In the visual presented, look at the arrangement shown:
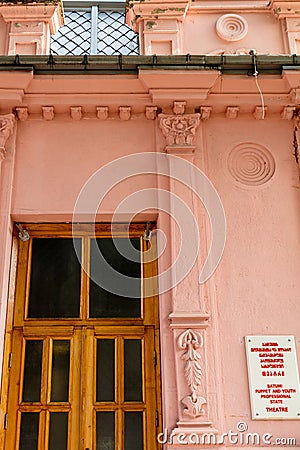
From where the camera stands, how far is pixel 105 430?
6031mm

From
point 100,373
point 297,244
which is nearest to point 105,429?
point 100,373

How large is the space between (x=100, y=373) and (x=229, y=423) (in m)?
1.39

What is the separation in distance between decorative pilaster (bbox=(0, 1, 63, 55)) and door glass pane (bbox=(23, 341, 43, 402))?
3.59m

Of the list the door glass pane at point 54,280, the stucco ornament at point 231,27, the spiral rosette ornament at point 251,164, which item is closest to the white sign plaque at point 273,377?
the spiral rosette ornament at point 251,164

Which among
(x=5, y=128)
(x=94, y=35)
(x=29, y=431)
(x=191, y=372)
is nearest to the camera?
(x=191, y=372)

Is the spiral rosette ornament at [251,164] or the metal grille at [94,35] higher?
the metal grille at [94,35]

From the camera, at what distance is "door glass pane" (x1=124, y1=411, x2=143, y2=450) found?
5988 millimetres

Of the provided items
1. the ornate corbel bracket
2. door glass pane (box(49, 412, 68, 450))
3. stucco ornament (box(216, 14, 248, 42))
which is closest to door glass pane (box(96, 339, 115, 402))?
door glass pane (box(49, 412, 68, 450))

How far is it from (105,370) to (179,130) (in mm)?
2756

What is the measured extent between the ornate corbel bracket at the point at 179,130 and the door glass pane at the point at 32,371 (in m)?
2.57

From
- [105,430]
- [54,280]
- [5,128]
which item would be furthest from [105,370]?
[5,128]

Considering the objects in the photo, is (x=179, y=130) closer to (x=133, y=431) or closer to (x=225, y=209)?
(x=225, y=209)

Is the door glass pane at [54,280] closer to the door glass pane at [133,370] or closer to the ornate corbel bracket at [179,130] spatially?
the door glass pane at [133,370]

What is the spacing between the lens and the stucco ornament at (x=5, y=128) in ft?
22.4
